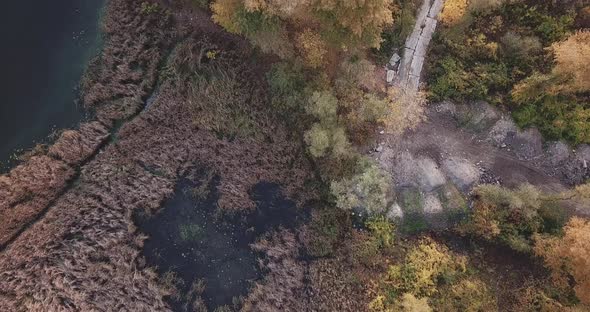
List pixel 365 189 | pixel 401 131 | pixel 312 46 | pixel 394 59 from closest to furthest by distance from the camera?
pixel 312 46 < pixel 365 189 < pixel 401 131 < pixel 394 59

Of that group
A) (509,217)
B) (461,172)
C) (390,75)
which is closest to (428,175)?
(461,172)

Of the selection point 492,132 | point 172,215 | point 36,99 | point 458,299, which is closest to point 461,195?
point 492,132

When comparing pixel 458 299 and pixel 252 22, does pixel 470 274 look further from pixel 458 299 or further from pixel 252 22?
pixel 252 22

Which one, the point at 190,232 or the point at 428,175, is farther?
the point at 190,232

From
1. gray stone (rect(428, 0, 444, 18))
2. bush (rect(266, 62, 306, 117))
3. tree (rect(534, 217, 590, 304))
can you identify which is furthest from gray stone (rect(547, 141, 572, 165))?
bush (rect(266, 62, 306, 117))

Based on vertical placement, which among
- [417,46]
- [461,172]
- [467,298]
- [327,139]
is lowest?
[467,298]

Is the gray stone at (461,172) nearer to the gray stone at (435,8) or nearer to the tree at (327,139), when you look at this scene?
the tree at (327,139)

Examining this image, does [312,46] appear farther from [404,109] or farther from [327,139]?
[404,109]
